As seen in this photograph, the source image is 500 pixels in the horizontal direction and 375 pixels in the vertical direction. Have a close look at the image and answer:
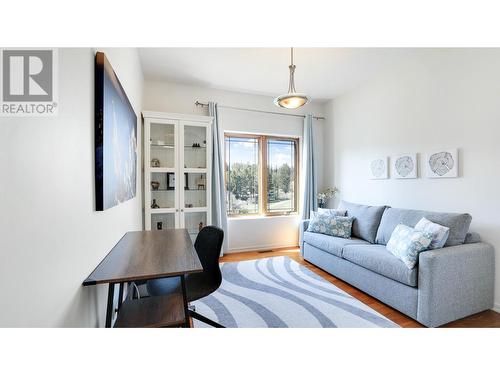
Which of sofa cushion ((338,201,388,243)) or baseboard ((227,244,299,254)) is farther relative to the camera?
baseboard ((227,244,299,254))

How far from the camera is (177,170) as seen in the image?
319 centimetres

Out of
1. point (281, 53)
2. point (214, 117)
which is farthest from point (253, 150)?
point (281, 53)

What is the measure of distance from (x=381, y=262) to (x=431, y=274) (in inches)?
16.6

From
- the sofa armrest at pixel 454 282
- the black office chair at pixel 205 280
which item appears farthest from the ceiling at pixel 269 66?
the sofa armrest at pixel 454 282

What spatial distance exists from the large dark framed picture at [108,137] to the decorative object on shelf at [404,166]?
324 centimetres

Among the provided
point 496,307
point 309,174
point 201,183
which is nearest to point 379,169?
point 309,174

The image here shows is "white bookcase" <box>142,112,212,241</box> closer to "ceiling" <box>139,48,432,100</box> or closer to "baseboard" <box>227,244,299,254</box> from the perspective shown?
"ceiling" <box>139,48,432,100</box>

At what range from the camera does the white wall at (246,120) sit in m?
3.43

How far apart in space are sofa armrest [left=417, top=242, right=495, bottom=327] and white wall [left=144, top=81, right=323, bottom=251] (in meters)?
2.43

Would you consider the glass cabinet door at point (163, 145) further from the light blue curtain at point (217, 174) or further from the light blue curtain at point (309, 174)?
the light blue curtain at point (309, 174)

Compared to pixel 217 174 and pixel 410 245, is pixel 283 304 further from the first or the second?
pixel 217 174

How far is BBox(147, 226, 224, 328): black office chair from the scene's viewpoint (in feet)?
5.30

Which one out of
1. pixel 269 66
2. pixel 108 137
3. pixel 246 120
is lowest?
pixel 108 137

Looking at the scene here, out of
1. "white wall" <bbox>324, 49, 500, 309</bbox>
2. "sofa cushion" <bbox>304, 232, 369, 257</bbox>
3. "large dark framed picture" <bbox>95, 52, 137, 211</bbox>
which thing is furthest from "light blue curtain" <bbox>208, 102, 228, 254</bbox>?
"white wall" <bbox>324, 49, 500, 309</bbox>
